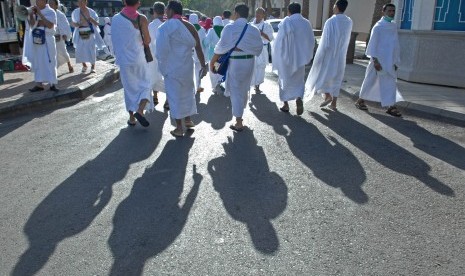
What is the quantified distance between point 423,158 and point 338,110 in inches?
111

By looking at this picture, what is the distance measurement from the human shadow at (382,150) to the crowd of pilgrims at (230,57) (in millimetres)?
787

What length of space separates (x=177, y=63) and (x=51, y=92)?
3.80 metres

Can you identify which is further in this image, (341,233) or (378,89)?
(378,89)

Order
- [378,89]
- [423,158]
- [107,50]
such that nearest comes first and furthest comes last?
[423,158] → [378,89] → [107,50]

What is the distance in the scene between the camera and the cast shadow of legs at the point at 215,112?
282 inches

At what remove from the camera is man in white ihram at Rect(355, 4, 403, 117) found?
736 centimetres

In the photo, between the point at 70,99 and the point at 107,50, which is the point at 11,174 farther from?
the point at 107,50

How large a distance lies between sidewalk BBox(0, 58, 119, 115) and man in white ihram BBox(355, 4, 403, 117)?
18.7 feet

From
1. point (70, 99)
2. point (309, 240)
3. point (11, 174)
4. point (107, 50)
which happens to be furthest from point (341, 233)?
point (107, 50)

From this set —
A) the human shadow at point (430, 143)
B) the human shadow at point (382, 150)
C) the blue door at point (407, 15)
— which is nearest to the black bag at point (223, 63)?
the human shadow at point (382, 150)

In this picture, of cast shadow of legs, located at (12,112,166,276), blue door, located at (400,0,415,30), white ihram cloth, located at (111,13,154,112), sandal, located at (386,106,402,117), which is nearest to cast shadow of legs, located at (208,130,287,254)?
cast shadow of legs, located at (12,112,166,276)

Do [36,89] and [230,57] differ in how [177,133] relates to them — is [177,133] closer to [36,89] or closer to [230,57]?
[230,57]

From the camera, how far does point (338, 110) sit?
26.5ft

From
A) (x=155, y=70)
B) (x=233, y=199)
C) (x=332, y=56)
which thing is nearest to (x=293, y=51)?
(x=332, y=56)
